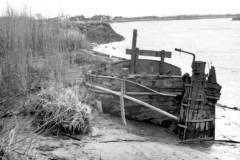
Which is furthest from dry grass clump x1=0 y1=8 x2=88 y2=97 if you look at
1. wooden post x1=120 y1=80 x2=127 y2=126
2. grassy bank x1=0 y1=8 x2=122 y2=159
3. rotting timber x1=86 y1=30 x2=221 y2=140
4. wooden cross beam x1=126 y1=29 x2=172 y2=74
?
wooden cross beam x1=126 y1=29 x2=172 y2=74

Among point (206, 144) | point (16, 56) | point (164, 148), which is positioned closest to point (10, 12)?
Answer: point (16, 56)

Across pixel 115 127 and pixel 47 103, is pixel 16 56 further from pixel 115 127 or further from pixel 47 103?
pixel 115 127

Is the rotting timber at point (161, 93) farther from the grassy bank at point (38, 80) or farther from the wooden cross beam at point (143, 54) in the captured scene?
the grassy bank at point (38, 80)

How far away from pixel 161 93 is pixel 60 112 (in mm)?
3250

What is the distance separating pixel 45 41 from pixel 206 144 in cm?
444

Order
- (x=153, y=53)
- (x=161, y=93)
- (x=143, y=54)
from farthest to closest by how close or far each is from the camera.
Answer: (x=143, y=54) < (x=153, y=53) < (x=161, y=93)

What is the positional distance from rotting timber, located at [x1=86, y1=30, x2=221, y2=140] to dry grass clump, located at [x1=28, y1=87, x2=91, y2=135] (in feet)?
6.46

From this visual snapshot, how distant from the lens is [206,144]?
708 cm

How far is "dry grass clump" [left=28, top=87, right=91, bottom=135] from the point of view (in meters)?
5.41

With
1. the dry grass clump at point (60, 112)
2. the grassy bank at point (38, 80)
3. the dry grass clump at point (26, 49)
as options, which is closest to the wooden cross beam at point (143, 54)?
the grassy bank at point (38, 80)

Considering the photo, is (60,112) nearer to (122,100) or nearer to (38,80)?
(38,80)

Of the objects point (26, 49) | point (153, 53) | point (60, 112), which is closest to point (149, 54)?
point (153, 53)

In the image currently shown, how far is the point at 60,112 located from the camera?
5.54 m

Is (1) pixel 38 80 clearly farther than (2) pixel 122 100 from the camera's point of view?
No
